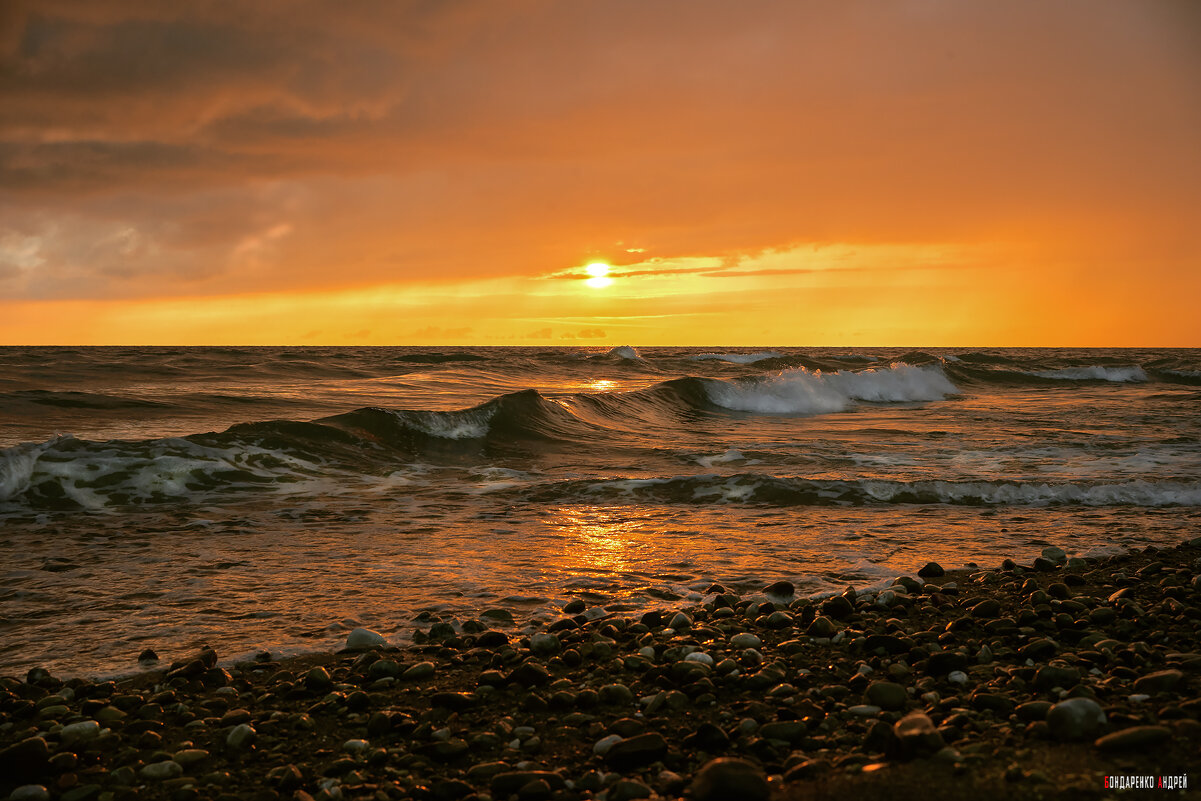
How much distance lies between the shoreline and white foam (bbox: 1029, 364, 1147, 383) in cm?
3527

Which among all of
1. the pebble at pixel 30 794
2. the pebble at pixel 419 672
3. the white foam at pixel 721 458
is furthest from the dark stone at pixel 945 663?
the white foam at pixel 721 458

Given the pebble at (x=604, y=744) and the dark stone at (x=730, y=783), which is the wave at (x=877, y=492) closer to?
the pebble at (x=604, y=744)

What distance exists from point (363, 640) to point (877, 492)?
21.0 ft

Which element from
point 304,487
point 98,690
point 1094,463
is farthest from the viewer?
point 1094,463

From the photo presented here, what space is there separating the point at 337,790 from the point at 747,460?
9266 millimetres

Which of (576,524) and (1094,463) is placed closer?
(576,524)

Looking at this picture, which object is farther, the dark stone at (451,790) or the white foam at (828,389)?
the white foam at (828,389)

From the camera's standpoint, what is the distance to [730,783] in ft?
7.68

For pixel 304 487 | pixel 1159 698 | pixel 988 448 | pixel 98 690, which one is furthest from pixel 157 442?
pixel 988 448

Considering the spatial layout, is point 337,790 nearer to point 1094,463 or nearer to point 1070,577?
point 1070,577

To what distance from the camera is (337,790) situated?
2598mm

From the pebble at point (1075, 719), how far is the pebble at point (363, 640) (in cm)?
316

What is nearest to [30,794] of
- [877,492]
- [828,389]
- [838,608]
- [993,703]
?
[993,703]

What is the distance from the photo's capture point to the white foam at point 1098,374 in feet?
114
